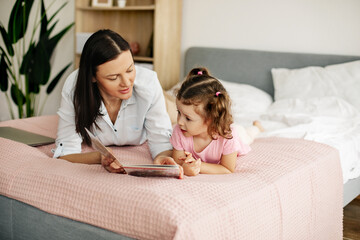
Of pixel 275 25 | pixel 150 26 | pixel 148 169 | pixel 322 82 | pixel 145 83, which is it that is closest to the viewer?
pixel 148 169

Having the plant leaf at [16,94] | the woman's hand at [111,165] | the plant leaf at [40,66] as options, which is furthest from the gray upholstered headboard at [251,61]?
the woman's hand at [111,165]

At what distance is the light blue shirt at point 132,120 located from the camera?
1789 millimetres

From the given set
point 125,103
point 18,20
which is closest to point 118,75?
point 125,103

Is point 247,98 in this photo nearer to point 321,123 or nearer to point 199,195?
point 321,123

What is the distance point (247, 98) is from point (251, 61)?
46cm

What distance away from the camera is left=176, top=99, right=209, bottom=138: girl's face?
1.57 meters

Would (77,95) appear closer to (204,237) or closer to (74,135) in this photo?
(74,135)

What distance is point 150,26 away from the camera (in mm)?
4023

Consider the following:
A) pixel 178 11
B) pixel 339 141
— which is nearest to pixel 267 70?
pixel 178 11

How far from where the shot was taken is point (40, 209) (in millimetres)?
1386

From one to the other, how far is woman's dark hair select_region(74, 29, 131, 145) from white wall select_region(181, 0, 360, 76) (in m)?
1.89

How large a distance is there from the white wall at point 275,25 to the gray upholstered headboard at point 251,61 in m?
0.10

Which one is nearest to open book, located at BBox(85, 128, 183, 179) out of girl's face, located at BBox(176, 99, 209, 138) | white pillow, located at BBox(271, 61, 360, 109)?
girl's face, located at BBox(176, 99, 209, 138)

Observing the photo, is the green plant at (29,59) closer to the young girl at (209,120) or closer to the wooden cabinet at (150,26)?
the wooden cabinet at (150,26)
